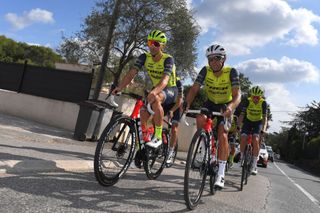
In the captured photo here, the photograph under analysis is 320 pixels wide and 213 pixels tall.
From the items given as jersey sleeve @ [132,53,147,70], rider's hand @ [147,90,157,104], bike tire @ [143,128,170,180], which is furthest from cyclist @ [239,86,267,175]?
rider's hand @ [147,90,157,104]

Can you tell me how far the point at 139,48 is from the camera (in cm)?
2095

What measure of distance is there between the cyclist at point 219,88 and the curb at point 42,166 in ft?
6.46

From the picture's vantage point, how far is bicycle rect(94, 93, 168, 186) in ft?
18.4

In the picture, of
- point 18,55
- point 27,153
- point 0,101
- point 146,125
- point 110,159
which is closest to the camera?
point 110,159

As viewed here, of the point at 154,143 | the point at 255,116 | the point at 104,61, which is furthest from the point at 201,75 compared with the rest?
the point at 104,61

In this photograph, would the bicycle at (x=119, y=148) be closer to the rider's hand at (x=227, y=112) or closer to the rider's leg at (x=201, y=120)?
the rider's leg at (x=201, y=120)

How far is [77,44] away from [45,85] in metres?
3.50

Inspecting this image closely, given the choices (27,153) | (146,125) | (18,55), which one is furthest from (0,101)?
(18,55)

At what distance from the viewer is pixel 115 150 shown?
19.9 ft

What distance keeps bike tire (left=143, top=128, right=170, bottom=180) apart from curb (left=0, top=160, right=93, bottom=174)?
988mm

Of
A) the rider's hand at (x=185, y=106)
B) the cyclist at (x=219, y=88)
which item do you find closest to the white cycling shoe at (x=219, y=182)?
the cyclist at (x=219, y=88)

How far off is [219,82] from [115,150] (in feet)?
6.16

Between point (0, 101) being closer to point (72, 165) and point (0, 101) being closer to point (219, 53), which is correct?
point (72, 165)

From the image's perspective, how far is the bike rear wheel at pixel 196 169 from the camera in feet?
17.7
